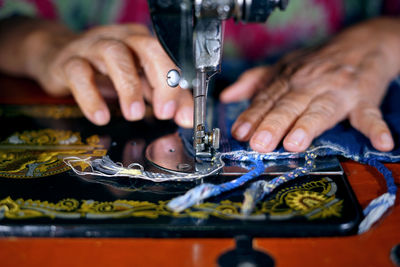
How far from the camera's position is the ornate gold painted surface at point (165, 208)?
2.53ft

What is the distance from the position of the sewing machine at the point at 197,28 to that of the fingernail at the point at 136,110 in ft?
0.86

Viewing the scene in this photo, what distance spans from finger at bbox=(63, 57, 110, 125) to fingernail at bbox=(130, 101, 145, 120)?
0.08 metres

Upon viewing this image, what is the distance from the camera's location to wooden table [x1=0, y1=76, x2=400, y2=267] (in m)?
0.69

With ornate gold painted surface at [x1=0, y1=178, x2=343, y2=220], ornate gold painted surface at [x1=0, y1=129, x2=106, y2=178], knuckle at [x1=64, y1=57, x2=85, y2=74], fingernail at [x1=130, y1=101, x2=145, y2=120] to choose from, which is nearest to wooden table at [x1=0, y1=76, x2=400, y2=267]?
ornate gold painted surface at [x1=0, y1=178, x2=343, y2=220]

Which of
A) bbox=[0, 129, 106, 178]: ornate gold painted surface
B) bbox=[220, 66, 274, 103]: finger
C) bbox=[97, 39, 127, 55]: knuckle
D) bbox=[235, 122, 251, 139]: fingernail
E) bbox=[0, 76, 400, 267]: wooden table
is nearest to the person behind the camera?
bbox=[0, 76, 400, 267]: wooden table

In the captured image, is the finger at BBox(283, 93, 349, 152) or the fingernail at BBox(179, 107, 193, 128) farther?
the fingernail at BBox(179, 107, 193, 128)

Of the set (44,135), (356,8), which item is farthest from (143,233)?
(356,8)

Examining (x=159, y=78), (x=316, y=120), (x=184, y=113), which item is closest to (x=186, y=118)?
(x=184, y=113)

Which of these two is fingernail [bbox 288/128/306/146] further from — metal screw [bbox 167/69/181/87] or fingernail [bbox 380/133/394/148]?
metal screw [bbox 167/69/181/87]

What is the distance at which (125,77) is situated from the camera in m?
1.16

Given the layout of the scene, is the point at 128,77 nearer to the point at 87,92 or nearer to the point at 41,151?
the point at 87,92

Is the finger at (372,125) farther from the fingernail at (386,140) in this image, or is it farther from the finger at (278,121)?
the finger at (278,121)

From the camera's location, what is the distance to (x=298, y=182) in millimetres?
883

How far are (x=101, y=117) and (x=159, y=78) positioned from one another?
20 cm
